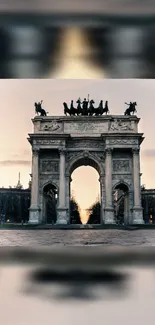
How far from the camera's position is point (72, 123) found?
85.7ft

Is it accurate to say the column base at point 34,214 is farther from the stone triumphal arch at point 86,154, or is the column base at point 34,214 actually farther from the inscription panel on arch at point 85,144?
the inscription panel on arch at point 85,144

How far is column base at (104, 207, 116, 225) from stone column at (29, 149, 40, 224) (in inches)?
167

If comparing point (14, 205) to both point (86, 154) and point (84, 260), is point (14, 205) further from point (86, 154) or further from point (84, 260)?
point (84, 260)

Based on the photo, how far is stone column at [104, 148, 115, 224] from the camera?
80.2 ft

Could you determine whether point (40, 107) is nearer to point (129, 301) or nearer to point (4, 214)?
point (4, 214)

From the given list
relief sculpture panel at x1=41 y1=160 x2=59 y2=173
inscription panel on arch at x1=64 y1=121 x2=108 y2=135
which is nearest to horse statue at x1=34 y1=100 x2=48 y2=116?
inscription panel on arch at x1=64 y1=121 x2=108 y2=135

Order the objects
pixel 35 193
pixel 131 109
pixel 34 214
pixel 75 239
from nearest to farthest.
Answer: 1. pixel 75 239
2. pixel 34 214
3. pixel 35 193
4. pixel 131 109

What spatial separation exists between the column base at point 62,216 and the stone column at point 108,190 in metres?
2.50

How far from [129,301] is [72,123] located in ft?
79.1

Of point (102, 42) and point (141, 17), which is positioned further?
point (102, 42)

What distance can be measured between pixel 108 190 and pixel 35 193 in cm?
469

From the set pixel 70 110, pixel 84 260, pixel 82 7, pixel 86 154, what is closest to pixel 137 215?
pixel 86 154

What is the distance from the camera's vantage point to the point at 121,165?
85.1 feet

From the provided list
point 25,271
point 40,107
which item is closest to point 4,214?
point 40,107
